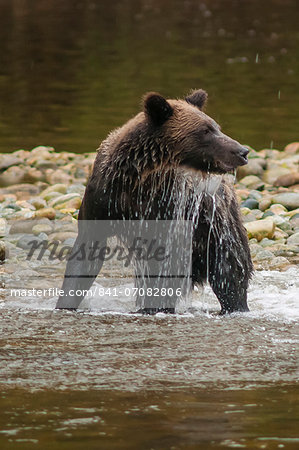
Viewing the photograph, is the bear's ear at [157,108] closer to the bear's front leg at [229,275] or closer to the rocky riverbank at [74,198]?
the bear's front leg at [229,275]

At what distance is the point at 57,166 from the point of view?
13.8m

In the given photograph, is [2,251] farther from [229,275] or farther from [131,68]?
[131,68]

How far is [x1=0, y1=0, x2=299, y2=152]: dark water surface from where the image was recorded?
55.9 ft

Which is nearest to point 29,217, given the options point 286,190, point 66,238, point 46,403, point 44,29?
point 66,238

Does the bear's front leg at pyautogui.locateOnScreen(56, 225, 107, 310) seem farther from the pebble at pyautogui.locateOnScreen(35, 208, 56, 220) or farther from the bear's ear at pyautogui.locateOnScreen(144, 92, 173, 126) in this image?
the pebble at pyautogui.locateOnScreen(35, 208, 56, 220)

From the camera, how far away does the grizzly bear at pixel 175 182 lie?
21.2 ft

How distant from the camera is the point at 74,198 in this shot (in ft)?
35.6

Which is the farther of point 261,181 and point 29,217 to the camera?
point 261,181

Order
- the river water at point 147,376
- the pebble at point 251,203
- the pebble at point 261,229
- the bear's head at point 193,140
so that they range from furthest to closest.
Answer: the pebble at point 251,203
the pebble at point 261,229
the bear's head at point 193,140
the river water at point 147,376

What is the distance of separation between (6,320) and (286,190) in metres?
5.91

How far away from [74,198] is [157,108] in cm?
453

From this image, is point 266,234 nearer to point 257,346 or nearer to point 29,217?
point 29,217

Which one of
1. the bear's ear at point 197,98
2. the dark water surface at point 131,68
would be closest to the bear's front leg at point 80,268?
the bear's ear at point 197,98

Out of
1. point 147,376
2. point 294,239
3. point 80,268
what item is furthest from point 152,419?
point 294,239
